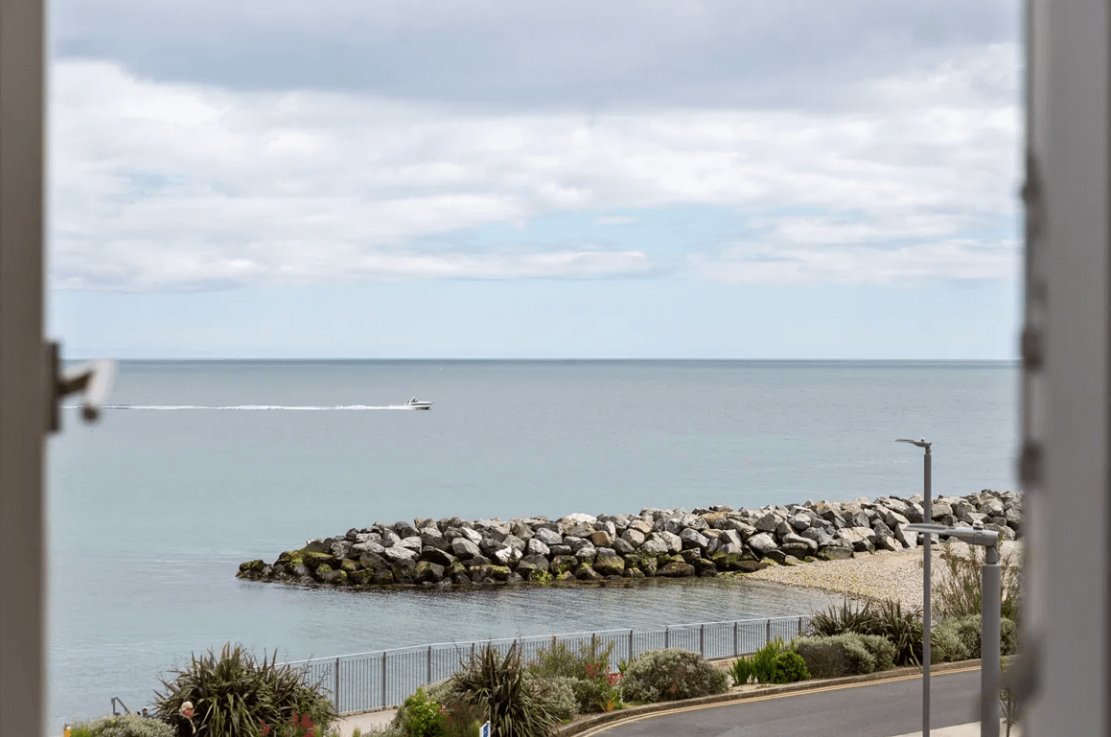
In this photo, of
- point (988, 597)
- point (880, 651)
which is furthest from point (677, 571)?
point (988, 597)

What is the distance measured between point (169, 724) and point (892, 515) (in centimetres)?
Answer: 3800

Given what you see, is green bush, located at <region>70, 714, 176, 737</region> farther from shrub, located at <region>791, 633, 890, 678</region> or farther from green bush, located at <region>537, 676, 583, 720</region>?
shrub, located at <region>791, 633, 890, 678</region>

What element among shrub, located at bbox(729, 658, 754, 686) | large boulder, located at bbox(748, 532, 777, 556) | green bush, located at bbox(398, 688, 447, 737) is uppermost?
green bush, located at bbox(398, 688, 447, 737)

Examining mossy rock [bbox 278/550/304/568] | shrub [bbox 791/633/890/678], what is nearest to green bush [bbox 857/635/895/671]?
shrub [bbox 791/633/890/678]

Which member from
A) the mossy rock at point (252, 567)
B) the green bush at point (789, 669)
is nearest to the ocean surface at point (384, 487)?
the mossy rock at point (252, 567)

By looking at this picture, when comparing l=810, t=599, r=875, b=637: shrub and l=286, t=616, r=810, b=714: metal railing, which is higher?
l=810, t=599, r=875, b=637: shrub

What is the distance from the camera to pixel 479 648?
27828 millimetres

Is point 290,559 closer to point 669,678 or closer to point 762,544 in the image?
point 762,544

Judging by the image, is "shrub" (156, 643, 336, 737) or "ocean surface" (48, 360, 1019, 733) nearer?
"shrub" (156, 643, 336, 737)

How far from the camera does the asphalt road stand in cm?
1867

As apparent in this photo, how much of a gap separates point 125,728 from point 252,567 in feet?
93.7

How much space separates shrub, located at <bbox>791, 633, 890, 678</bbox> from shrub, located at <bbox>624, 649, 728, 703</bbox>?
264 cm

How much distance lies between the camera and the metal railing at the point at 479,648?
2227 centimetres

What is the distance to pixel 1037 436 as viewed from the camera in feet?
3.35
